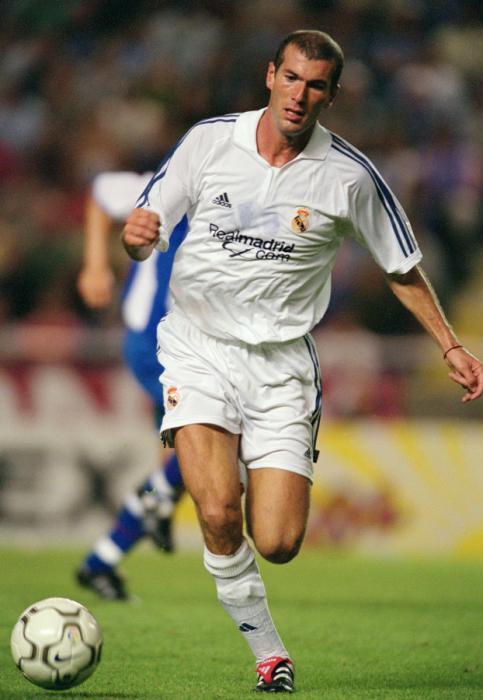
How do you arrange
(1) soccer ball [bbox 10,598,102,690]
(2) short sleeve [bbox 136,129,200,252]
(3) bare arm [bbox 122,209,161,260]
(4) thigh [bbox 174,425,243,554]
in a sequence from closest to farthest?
(1) soccer ball [bbox 10,598,102,690]
(3) bare arm [bbox 122,209,161,260]
(4) thigh [bbox 174,425,243,554]
(2) short sleeve [bbox 136,129,200,252]

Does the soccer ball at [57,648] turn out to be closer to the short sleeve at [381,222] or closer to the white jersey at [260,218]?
the white jersey at [260,218]

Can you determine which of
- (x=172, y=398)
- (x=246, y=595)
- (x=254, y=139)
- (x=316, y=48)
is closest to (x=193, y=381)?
(x=172, y=398)

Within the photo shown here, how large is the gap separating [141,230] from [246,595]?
134cm

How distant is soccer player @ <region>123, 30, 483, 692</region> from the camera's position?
4711 millimetres

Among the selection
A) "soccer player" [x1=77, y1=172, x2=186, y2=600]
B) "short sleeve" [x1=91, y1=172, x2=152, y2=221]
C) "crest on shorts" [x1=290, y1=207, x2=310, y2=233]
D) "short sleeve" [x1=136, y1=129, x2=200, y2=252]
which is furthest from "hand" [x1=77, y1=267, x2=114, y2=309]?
"crest on shorts" [x1=290, y1=207, x2=310, y2=233]

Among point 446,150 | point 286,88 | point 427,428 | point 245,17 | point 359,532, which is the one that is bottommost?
point 359,532

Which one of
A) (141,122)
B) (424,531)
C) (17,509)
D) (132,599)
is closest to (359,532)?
(424,531)

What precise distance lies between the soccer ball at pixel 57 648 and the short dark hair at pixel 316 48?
6.96 ft

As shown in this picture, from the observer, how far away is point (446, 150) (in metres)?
12.8

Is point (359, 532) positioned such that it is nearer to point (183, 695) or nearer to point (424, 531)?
point (424, 531)

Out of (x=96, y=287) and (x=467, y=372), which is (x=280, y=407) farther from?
(x=96, y=287)

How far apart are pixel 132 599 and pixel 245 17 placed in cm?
Result: 779

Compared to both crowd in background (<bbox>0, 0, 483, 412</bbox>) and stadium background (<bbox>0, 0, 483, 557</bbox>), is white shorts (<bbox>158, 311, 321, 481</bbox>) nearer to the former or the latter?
stadium background (<bbox>0, 0, 483, 557</bbox>)

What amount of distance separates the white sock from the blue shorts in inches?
110
